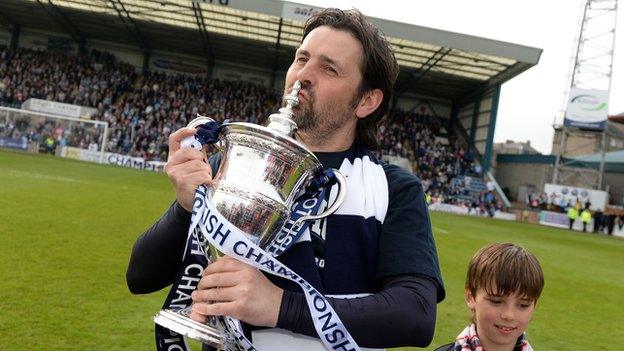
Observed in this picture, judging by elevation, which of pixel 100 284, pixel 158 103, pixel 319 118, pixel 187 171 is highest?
pixel 158 103

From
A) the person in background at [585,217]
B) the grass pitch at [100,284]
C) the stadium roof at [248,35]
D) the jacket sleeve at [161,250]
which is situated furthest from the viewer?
the person in background at [585,217]

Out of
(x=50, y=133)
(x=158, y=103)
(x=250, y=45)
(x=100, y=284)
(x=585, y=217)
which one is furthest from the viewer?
(x=158, y=103)

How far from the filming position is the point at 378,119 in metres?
1.69

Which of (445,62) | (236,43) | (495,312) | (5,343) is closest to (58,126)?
(236,43)

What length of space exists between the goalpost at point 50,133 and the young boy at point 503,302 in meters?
25.0

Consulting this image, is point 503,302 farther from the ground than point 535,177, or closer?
closer

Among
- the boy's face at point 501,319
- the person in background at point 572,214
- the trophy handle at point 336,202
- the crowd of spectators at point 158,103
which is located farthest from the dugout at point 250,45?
the trophy handle at point 336,202

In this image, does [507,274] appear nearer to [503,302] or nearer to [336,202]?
[503,302]

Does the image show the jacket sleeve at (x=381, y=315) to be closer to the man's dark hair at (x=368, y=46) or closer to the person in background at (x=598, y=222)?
the man's dark hair at (x=368, y=46)

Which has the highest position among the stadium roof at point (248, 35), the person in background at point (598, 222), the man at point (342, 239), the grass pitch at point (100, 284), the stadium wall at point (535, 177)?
the stadium roof at point (248, 35)

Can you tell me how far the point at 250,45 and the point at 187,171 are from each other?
30.5 m

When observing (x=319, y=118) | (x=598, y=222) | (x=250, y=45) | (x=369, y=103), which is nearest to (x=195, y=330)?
(x=319, y=118)

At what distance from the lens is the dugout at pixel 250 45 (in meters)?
24.4

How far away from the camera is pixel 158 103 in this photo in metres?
32.3
